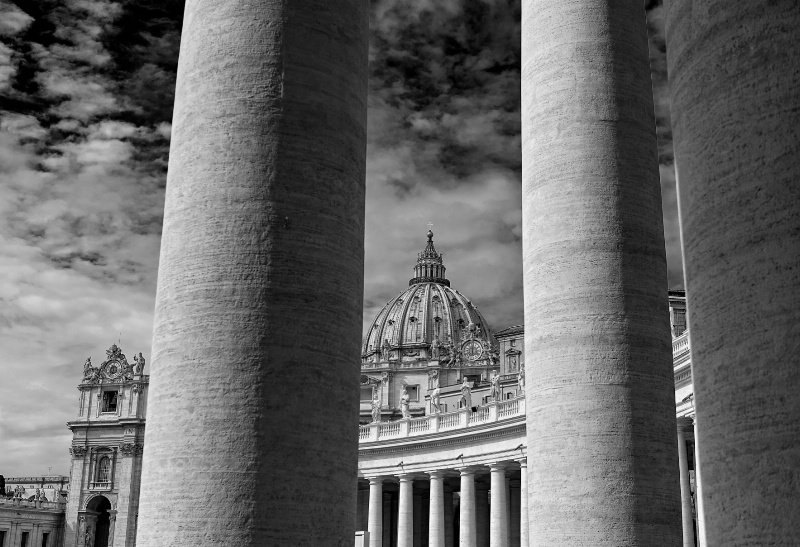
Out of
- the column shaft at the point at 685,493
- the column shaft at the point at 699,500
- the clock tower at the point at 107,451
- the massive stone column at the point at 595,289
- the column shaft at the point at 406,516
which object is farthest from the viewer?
the clock tower at the point at 107,451

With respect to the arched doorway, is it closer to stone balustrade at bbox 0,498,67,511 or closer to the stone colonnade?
stone balustrade at bbox 0,498,67,511

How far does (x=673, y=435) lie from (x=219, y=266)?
11914mm

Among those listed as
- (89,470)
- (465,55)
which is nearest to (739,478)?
(465,55)

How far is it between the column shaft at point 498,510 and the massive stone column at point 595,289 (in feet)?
197

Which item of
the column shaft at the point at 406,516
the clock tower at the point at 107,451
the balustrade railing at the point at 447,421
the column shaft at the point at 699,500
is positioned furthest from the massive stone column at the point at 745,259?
the clock tower at the point at 107,451

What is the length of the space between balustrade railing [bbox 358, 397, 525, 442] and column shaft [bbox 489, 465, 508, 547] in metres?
4.49

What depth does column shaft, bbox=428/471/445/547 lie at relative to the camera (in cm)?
8844

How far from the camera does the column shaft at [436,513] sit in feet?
290

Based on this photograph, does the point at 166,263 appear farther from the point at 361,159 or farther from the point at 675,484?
the point at 675,484

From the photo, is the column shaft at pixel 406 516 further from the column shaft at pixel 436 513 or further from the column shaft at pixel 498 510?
the column shaft at pixel 498 510

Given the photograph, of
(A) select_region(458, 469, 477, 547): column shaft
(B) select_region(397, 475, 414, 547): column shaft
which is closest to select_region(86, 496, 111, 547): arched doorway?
(B) select_region(397, 475, 414, 547): column shaft

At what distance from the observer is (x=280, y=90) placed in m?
16.8

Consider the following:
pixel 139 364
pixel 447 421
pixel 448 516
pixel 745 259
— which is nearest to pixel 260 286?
pixel 745 259

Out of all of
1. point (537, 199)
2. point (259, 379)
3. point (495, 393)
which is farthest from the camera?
point (495, 393)
